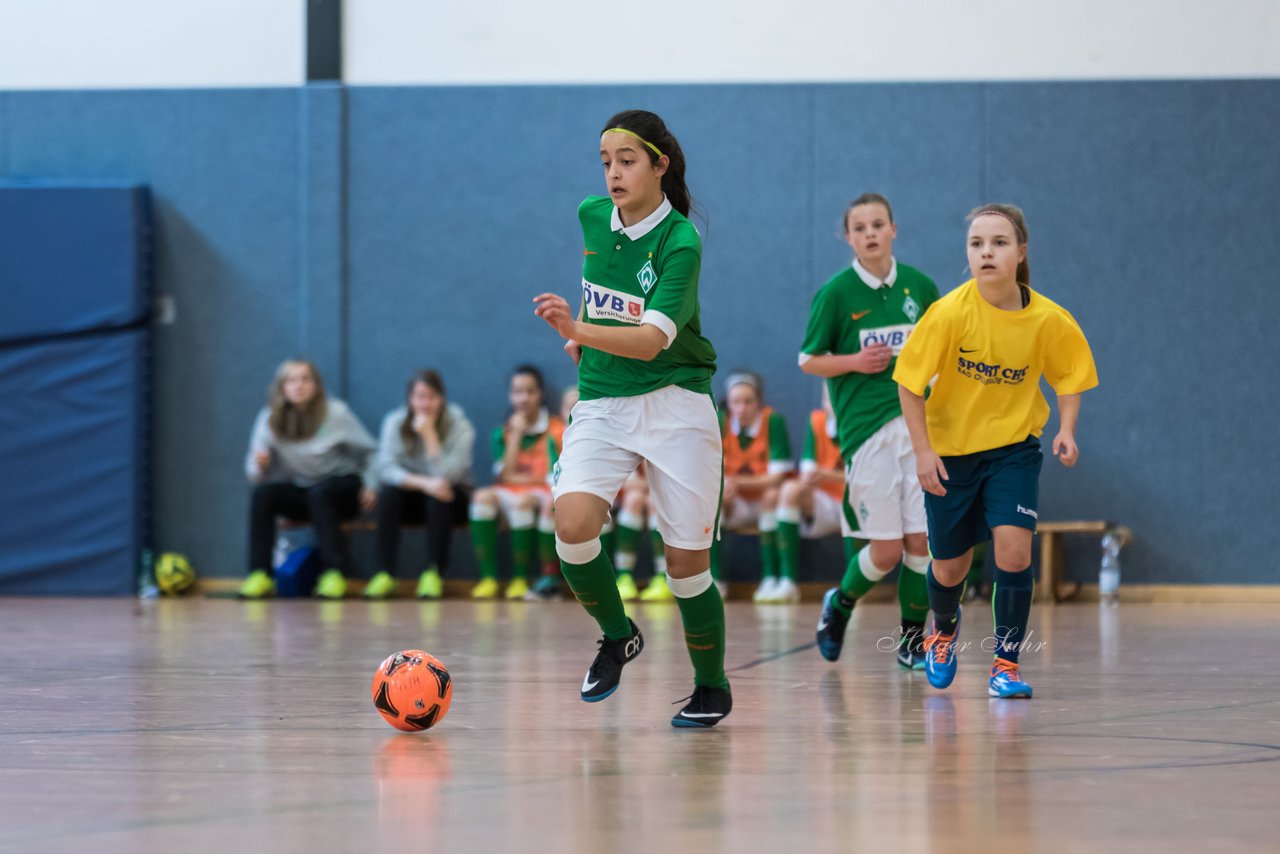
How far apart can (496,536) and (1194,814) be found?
6703 mm

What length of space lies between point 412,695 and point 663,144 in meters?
1.47

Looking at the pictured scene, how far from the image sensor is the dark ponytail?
11.7 feet

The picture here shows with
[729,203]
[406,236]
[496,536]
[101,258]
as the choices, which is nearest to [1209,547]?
[729,203]

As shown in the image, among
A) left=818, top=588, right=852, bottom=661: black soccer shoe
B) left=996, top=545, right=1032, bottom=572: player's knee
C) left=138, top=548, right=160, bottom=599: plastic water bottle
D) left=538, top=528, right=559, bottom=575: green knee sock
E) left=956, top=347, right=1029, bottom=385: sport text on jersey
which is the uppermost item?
left=956, top=347, right=1029, bottom=385: sport text on jersey

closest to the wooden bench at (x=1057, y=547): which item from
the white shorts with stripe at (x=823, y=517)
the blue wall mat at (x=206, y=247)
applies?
the white shorts with stripe at (x=823, y=517)

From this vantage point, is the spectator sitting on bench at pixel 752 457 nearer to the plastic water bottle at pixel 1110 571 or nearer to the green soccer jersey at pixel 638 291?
the plastic water bottle at pixel 1110 571

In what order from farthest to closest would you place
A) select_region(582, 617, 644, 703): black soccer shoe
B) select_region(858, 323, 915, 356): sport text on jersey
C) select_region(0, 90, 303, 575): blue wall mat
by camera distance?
select_region(0, 90, 303, 575): blue wall mat → select_region(858, 323, 915, 356): sport text on jersey → select_region(582, 617, 644, 703): black soccer shoe

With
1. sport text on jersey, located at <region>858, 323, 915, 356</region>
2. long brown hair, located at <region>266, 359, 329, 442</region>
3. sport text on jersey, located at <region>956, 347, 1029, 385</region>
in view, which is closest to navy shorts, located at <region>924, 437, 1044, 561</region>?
sport text on jersey, located at <region>956, 347, 1029, 385</region>

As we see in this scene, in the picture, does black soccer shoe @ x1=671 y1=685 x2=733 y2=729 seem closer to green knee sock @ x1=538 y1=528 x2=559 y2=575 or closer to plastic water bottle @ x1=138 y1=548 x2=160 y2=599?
green knee sock @ x1=538 y1=528 x2=559 y2=575

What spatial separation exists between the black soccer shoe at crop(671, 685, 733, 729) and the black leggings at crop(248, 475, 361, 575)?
556cm

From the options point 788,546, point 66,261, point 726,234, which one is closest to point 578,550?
point 788,546

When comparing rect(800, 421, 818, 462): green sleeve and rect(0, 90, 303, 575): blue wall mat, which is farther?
rect(0, 90, 303, 575): blue wall mat

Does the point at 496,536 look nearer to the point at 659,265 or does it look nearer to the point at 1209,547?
the point at 1209,547

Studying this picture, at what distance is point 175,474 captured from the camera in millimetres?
9602
